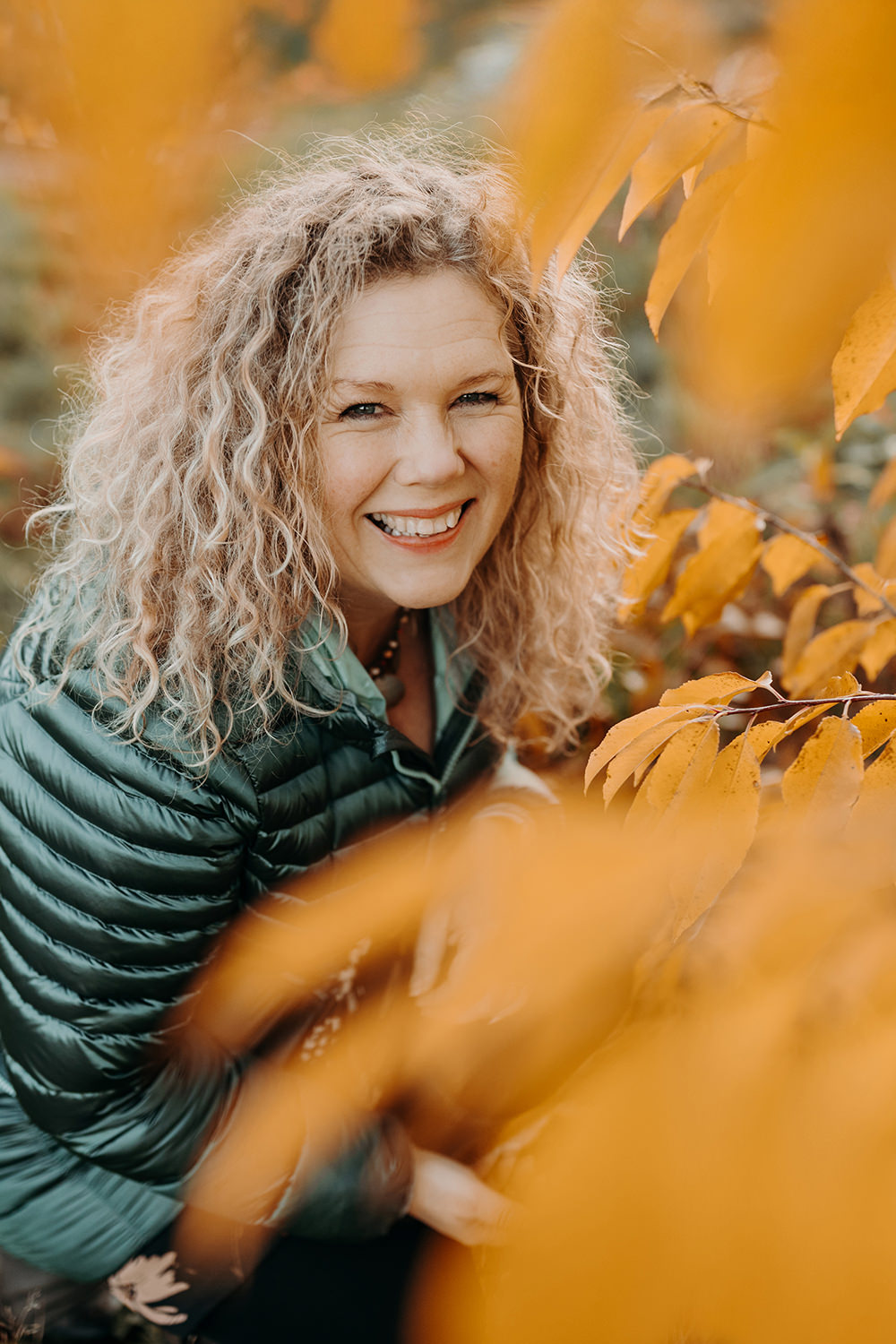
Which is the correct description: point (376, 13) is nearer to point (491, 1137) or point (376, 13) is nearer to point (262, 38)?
point (262, 38)

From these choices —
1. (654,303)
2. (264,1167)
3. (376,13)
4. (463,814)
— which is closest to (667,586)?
(463,814)

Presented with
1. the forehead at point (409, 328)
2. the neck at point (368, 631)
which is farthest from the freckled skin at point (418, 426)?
the neck at point (368, 631)

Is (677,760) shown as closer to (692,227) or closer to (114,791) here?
(692,227)

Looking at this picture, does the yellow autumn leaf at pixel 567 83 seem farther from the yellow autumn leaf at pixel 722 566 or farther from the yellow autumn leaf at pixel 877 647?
the yellow autumn leaf at pixel 877 647

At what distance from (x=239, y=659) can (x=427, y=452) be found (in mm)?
344

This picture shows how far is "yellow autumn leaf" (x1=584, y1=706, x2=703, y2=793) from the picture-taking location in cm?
68

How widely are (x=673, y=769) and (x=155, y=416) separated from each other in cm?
84

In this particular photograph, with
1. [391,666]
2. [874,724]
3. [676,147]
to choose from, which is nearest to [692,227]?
[676,147]

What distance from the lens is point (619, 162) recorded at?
0.48 m

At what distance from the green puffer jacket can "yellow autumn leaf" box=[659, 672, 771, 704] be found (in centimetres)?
56

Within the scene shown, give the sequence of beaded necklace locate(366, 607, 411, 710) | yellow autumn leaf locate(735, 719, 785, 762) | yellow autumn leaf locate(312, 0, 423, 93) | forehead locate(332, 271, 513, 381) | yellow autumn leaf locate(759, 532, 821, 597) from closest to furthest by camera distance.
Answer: yellow autumn leaf locate(312, 0, 423, 93)
yellow autumn leaf locate(735, 719, 785, 762)
forehead locate(332, 271, 513, 381)
yellow autumn leaf locate(759, 532, 821, 597)
beaded necklace locate(366, 607, 411, 710)

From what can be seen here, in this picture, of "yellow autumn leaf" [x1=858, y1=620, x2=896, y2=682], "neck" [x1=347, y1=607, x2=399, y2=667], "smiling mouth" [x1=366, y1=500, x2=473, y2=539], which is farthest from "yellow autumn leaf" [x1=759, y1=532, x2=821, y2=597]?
"neck" [x1=347, y1=607, x2=399, y2=667]

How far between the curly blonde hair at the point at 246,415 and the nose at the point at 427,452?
0.38 ft

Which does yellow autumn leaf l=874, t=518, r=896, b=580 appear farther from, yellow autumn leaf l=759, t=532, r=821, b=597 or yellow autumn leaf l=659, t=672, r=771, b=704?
yellow autumn leaf l=659, t=672, r=771, b=704
